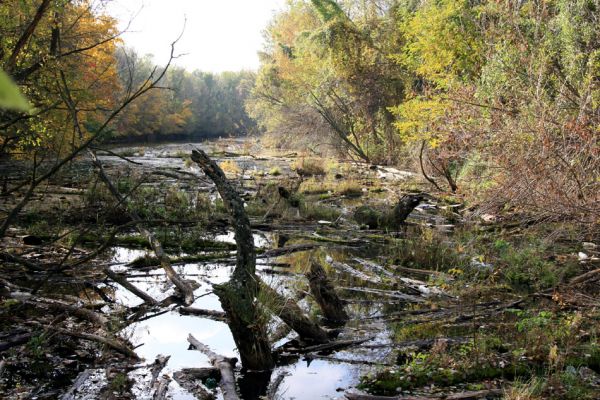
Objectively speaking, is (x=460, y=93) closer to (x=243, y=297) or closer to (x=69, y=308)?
(x=243, y=297)

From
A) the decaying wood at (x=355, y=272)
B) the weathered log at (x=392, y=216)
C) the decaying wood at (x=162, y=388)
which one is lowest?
the decaying wood at (x=162, y=388)

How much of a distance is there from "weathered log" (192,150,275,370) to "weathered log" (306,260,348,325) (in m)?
1.56

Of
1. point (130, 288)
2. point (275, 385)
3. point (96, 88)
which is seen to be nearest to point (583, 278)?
point (275, 385)

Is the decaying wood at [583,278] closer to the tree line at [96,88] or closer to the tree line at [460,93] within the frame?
the tree line at [460,93]

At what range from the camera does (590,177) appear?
1012cm

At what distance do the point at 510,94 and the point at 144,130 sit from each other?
5499cm

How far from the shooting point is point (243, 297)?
6.20 metres

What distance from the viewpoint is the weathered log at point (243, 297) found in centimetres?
614

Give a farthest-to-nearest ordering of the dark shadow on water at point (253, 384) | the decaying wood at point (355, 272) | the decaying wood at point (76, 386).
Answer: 1. the decaying wood at point (355, 272)
2. the dark shadow on water at point (253, 384)
3. the decaying wood at point (76, 386)

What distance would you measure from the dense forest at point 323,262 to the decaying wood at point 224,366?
1.0 inches

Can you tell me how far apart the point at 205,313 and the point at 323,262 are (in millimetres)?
4050

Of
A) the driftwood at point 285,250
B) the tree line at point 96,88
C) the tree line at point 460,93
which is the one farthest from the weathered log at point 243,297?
the tree line at point 460,93

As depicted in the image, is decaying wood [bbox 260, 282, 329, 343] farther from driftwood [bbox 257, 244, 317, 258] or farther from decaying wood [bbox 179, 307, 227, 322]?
driftwood [bbox 257, 244, 317, 258]

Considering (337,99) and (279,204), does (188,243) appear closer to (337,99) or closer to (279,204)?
(279,204)
